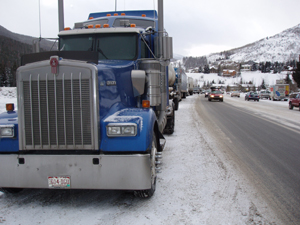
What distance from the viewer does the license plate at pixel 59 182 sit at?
379cm

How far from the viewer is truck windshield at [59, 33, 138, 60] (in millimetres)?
5441

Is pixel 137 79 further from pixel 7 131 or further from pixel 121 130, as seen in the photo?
pixel 7 131

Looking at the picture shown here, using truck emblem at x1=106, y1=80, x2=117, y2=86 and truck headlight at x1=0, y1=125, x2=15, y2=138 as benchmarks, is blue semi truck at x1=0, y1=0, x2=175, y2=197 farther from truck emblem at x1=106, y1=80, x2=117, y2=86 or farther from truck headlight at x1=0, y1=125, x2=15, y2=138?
truck emblem at x1=106, y1=80, x2=117, y2=86

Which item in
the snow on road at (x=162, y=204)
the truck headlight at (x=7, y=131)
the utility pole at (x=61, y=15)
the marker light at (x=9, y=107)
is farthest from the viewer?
the utility pole at (x=61, y=15)

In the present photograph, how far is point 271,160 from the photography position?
662 centimetres

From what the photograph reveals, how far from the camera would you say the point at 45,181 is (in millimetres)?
3818

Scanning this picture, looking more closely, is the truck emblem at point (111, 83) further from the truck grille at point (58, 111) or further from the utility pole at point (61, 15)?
the utility pole at point (61, 15)

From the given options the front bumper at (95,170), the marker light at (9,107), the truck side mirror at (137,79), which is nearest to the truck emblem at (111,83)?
the truck side mirror at (137,79)

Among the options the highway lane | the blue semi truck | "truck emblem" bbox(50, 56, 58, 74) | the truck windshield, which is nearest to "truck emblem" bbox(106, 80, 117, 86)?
the blue semi truck

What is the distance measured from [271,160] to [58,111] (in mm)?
5212

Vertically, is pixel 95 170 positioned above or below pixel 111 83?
below

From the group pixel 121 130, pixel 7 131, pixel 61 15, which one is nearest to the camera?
pixel 121 130

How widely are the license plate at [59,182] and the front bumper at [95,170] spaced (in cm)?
4

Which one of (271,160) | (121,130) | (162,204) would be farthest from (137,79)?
→ (271,160)
